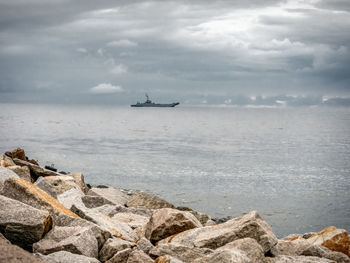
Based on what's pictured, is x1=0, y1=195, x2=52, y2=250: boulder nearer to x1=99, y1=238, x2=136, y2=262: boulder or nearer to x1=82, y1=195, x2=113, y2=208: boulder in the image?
x1=99, y1=238, x2=136, y2=262: boulder

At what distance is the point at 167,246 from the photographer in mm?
7352

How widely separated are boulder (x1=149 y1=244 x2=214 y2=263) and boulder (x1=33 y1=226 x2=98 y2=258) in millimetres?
1108

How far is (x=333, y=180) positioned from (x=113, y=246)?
2378 centimetres

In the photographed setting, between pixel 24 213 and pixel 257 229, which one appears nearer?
pixel 24 213

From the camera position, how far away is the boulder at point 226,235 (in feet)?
25.7

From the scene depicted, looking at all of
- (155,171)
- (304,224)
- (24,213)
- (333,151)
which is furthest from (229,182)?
(333,151)

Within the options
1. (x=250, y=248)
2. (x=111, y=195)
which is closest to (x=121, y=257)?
(x=250, y=248)

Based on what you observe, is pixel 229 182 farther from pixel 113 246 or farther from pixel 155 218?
pixel 113 246

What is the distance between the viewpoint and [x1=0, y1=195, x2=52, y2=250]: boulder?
22.3 ft

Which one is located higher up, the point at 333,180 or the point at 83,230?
the point at 83,230

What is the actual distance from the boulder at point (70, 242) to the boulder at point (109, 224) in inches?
33.8

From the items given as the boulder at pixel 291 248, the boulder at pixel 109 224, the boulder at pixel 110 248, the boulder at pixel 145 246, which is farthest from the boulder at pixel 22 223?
the boulder at pixel 291 248

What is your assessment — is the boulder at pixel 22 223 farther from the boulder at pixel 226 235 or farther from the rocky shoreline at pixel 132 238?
the boulder at pixel 226 235

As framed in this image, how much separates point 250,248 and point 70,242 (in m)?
3.03
